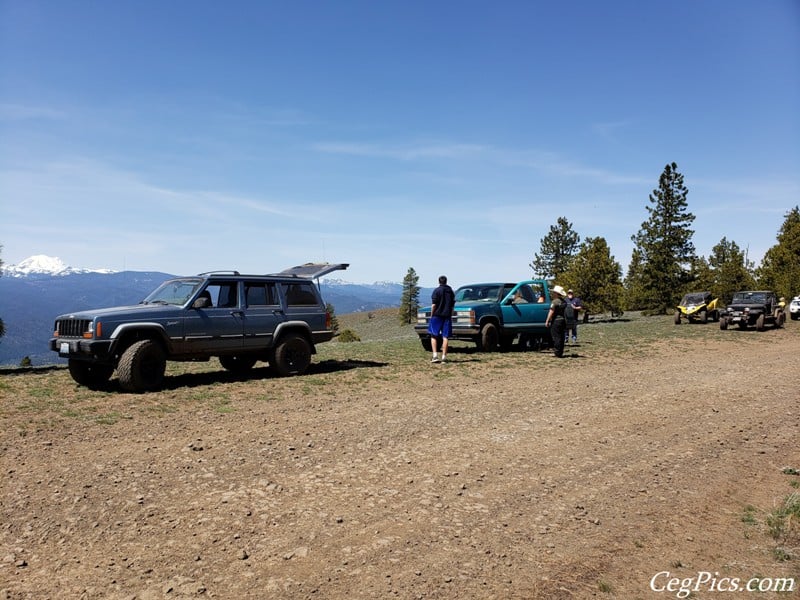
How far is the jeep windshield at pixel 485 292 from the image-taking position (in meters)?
17.6

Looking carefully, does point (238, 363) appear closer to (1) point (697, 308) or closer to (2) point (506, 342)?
(2) point (506, 342)

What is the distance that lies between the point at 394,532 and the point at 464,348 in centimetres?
1438

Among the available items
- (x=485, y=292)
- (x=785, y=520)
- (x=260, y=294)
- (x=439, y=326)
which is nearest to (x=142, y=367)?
(x=260, y=294)

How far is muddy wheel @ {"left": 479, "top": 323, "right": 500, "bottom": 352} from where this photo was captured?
666 inches

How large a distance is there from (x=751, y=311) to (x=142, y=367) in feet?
91.3

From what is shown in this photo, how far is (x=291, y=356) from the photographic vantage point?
12.3 meters

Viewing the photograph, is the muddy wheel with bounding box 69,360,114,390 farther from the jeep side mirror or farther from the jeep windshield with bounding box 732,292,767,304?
the jeep windshield with bounding box 732,292,767,304

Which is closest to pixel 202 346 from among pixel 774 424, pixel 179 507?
pixel 179 507

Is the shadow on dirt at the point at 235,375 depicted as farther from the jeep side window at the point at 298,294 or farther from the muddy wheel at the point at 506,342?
the muddy wheel at the point at 506,342

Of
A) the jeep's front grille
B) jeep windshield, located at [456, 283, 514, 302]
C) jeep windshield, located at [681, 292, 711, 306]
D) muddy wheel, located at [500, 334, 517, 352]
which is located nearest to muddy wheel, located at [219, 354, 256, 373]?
the jeep's front grille

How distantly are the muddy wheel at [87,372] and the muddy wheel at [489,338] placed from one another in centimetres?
1012

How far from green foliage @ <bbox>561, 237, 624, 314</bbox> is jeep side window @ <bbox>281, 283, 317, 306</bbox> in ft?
114

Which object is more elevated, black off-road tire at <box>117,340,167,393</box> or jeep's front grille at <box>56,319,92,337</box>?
jeep's front grille at <box>56,319,92,337</box>

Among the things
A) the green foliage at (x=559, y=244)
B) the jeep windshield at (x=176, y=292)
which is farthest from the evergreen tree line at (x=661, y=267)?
the jeep windshield at (x=176, y=292)
